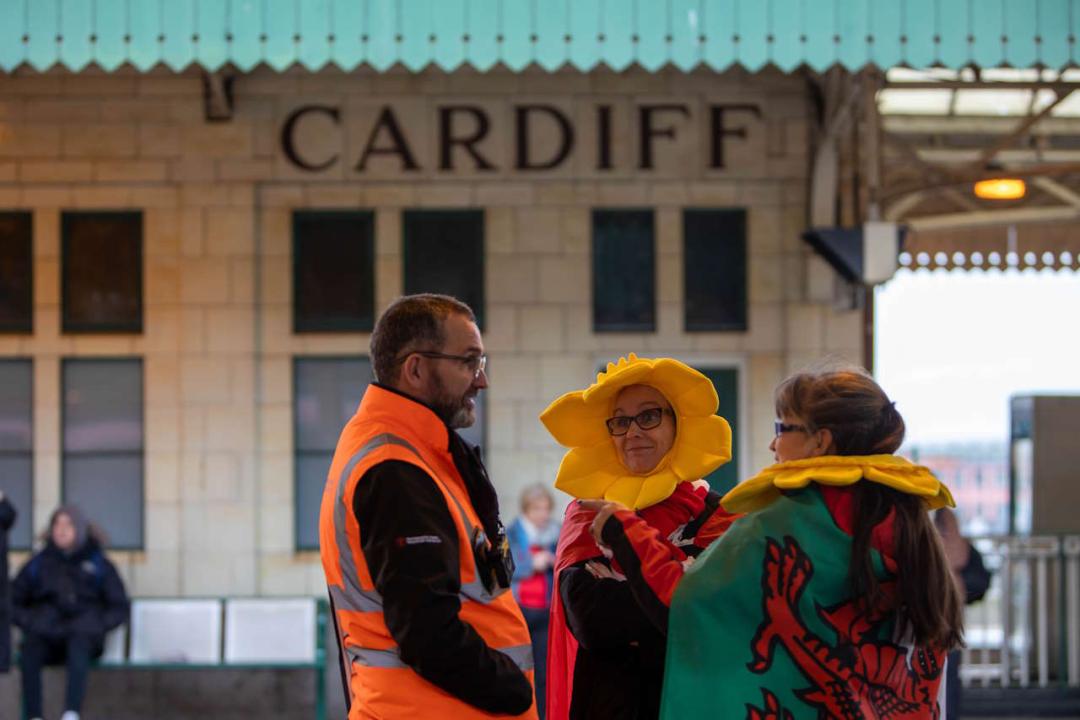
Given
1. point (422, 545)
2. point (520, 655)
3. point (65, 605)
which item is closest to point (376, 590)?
point (422, 545)

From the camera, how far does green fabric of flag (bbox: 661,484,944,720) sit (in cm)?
299

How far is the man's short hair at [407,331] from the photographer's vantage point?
11.3ft

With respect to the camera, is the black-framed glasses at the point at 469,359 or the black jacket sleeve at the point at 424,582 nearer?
the black jacket sleeve at the point at 424,582

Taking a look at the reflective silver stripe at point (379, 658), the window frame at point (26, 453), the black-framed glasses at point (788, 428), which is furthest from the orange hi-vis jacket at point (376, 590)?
the window frame at point (26, 453)

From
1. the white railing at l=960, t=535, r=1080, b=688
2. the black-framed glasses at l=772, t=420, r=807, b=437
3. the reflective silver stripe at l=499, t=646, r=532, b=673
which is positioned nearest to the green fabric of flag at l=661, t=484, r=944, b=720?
the black-framed glasses at l=772, t=420, r=807, b=437

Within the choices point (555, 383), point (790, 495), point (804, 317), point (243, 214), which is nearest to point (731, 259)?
point (804, 317)

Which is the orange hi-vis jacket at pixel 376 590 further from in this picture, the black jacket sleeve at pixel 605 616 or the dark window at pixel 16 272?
the dark window at pixel 16 272

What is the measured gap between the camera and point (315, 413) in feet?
32.4

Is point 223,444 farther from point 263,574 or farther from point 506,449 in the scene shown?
point 506,449

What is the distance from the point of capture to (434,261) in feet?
32.4

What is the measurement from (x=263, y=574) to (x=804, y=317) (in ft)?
13.2

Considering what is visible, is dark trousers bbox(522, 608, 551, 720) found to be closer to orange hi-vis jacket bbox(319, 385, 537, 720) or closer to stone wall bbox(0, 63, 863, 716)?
A: stone wall bbox(0, 63, 863, 716)

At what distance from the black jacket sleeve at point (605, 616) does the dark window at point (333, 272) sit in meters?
6.48

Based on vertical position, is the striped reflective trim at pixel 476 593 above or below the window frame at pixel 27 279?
below
